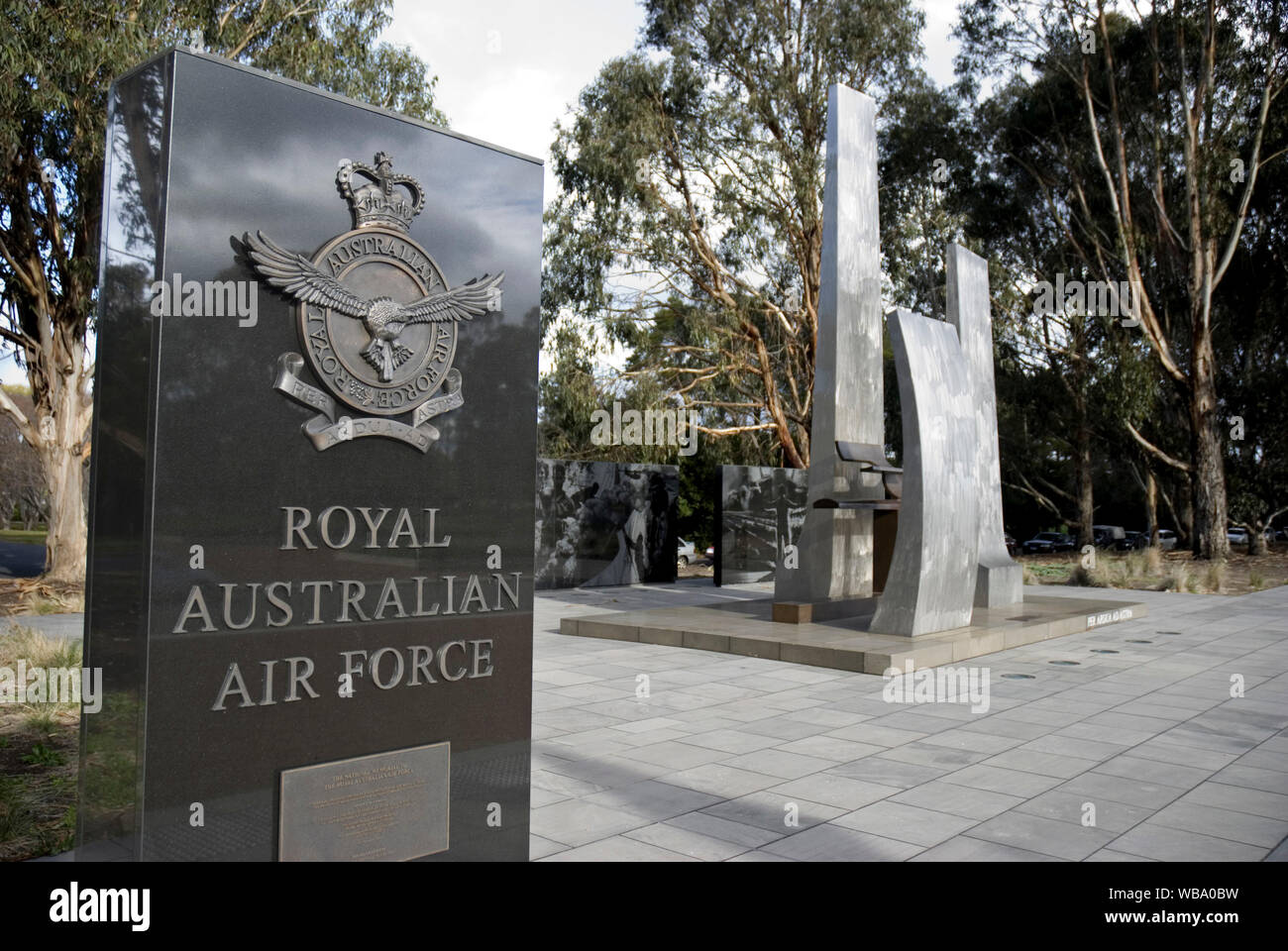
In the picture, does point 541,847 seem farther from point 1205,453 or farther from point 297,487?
point 1205,453

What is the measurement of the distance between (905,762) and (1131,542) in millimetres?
36979

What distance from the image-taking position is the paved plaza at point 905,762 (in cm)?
452

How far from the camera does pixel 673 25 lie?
24.2 m

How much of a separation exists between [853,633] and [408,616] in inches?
296

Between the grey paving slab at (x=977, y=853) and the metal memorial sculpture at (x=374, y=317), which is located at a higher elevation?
the metal memorial sculpture at (x=374, y=317)

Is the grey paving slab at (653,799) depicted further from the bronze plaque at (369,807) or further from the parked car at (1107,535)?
the parked car at (1107,535)

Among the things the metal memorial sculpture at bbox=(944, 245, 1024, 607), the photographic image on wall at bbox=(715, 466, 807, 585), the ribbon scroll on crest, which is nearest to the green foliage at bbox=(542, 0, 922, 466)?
the photographic image on wall at bbox=(715, 466, 807, 585)

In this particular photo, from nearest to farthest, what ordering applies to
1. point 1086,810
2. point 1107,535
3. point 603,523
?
point 1086,810 < point 603,523 < point 1107,535

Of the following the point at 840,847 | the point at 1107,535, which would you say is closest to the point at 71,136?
the point at 840,847

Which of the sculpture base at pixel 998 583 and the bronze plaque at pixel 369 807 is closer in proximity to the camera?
the bronze plaque at pixel 369 807

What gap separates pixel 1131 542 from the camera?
127 ft

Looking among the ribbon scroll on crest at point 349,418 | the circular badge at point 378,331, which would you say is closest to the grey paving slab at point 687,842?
the ribbon scroll on crest at point 349,418

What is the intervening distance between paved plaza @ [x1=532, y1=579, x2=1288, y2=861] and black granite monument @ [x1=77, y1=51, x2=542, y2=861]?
1.06 m
